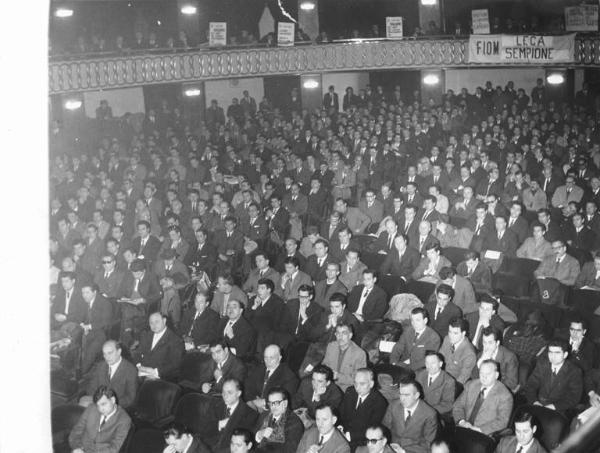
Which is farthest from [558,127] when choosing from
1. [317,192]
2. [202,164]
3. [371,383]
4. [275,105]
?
[371,383]

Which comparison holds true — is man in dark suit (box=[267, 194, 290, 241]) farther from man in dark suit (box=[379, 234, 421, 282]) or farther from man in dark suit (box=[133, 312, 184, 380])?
Result: man in dark suit (box=[133, 312, 184, 380])

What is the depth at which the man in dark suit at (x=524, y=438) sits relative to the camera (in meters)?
5.82

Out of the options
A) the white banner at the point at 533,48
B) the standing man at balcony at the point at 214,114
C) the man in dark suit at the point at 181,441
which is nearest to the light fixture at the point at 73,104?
the standing man at balcony at the point at 214,114

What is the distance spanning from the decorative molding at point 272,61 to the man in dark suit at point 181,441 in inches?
575

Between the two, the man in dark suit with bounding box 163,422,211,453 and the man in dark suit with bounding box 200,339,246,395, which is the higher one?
the man in dark suit with bounding box 200,339,246,395

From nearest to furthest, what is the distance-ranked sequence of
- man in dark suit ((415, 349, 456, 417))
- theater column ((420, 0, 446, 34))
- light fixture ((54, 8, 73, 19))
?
1. man in dark suit ((415, 349, 456, 417))
2. light fixture ((54, 8, 73, 19))
3. theater column ((420, 0, 446, 34))

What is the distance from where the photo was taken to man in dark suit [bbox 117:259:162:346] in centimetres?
988

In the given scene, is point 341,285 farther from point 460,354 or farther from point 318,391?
point 318,391

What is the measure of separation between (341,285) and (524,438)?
14.4ft

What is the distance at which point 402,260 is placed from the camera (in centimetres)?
1092

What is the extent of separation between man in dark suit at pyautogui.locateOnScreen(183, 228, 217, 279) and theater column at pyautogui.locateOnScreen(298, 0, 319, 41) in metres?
15.0

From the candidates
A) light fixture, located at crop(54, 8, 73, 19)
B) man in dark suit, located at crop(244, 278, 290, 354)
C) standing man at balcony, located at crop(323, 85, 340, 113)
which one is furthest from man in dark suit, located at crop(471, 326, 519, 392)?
light fixture, located at crop(54, 8, 73, 19)

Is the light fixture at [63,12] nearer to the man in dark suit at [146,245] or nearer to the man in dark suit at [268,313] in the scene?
the man in dark suit at [146,245]
